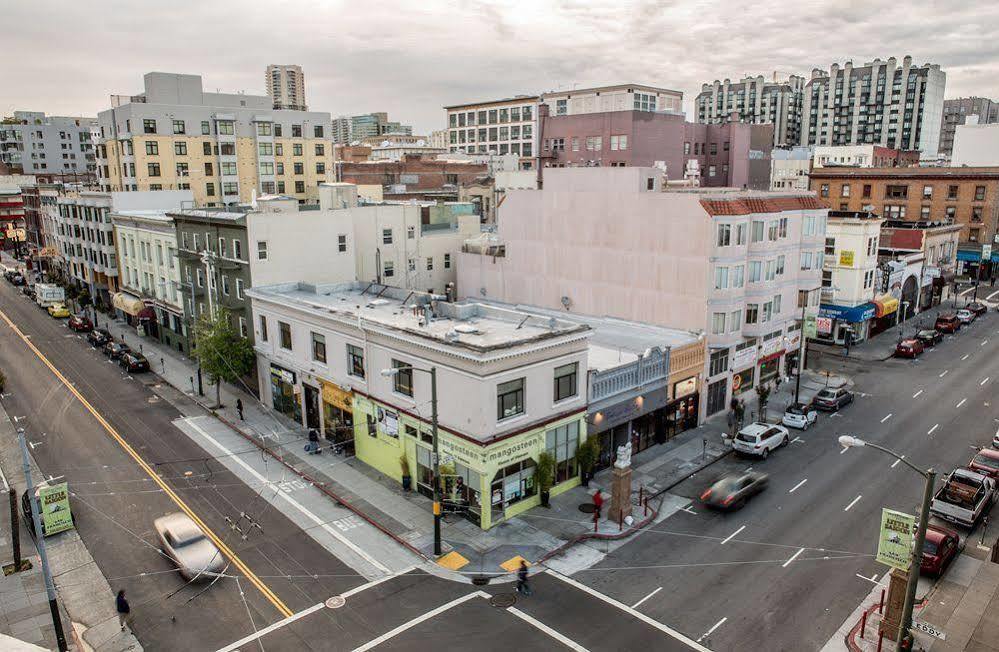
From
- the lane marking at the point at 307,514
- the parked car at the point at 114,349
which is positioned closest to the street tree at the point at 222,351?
the lane marking at the point at 307,514

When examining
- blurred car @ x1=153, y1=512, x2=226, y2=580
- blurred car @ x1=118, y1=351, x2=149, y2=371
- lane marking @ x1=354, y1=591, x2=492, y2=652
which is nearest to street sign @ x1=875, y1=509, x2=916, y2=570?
lane marking @ x1=354, y1=591, x2=492, y2=652

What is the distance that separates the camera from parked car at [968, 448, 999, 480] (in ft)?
103

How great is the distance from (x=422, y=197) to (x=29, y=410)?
171 feet

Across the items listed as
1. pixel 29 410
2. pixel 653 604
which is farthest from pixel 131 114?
pixel 653 604

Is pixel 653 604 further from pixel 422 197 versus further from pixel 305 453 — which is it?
pixel 422 197

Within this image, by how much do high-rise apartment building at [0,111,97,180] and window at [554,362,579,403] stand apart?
160m

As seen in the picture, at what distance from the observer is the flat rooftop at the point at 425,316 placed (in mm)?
29656

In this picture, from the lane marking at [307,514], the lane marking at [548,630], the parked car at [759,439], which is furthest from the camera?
the parked car at [759,439]

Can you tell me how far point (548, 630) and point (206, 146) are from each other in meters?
70.6

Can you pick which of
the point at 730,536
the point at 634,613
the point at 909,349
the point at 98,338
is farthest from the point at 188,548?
the point at 909,349

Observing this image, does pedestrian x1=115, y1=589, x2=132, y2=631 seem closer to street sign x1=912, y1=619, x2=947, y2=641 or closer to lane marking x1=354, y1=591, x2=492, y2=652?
lane marking x1=354, y1=591, x2=492, y2=652

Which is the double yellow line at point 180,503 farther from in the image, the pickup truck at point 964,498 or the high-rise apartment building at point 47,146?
the high-rise apartment building at point 47,146

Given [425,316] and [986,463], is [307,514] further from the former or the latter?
[986,463]

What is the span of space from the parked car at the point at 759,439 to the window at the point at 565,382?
36.1 ft
